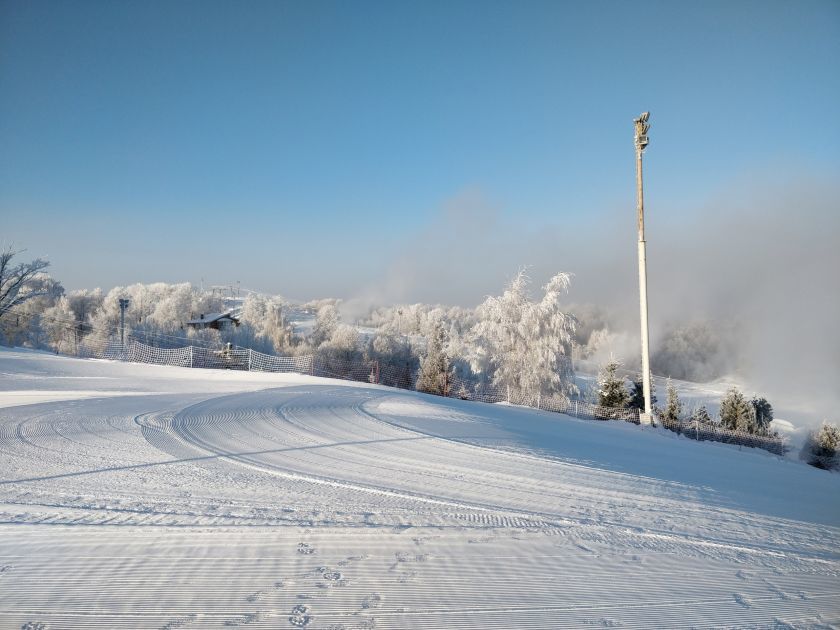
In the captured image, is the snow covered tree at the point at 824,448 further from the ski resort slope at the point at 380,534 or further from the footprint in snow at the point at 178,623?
the footprint in snow at the point at 178,623

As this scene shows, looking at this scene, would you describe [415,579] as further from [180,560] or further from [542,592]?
[180,560]

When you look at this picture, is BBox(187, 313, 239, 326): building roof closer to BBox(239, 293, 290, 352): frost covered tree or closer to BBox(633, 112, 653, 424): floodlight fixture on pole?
BBox(239, 293, 290, 352): frost covered tree

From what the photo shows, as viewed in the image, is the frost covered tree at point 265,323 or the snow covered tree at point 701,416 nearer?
the snow covered tree at point 701,416

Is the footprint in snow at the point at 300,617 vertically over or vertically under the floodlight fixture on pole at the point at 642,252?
under

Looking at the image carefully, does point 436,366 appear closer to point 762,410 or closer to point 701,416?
point 701,416

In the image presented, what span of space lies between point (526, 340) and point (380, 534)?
27633mm

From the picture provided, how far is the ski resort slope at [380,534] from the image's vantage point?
2.79 metres

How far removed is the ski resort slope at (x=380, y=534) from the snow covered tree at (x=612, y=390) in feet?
63.6

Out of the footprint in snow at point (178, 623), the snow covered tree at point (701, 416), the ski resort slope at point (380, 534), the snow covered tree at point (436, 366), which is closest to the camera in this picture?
the footprint in snow at point (178, 623)

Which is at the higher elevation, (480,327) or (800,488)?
(480,327)

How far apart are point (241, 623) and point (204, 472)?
2878 mm

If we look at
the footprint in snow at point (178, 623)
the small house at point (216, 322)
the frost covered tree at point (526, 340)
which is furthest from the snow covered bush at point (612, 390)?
the small house at point (216, 322)

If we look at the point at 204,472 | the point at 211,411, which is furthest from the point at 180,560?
the point at 211,411

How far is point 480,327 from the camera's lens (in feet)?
103
